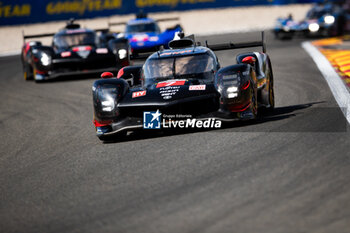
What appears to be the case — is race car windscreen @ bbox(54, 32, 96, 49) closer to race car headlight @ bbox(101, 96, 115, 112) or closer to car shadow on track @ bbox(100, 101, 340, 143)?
car shadow on track @ bbox(100, 101, 340, 143)

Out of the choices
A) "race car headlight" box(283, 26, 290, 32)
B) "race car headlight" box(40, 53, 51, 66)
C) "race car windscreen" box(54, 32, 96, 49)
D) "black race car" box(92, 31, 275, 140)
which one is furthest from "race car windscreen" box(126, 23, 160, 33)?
"black race car" box(92, 31, 275, 140)

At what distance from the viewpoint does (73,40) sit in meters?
18.2

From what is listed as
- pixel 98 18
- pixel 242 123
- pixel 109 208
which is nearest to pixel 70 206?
pixel 109 208

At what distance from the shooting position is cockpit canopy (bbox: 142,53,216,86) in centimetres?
930

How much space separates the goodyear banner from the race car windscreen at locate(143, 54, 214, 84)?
23.2 meters

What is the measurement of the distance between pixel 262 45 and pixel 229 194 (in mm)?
5376

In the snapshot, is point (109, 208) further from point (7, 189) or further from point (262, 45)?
point (262, 45)

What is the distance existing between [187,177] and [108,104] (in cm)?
271

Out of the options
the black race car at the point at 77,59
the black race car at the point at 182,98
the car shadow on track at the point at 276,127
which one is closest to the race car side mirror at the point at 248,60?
the black race car at the point at 182,98

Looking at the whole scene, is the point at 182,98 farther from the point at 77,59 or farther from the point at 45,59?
the point at 45,59

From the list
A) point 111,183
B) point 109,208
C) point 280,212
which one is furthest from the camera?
point 111,183

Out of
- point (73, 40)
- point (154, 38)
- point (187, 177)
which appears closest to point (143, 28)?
point (154, 38)

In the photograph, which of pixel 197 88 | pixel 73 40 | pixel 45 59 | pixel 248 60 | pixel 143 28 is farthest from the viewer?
pixel 143 28

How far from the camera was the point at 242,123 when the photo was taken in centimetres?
848
